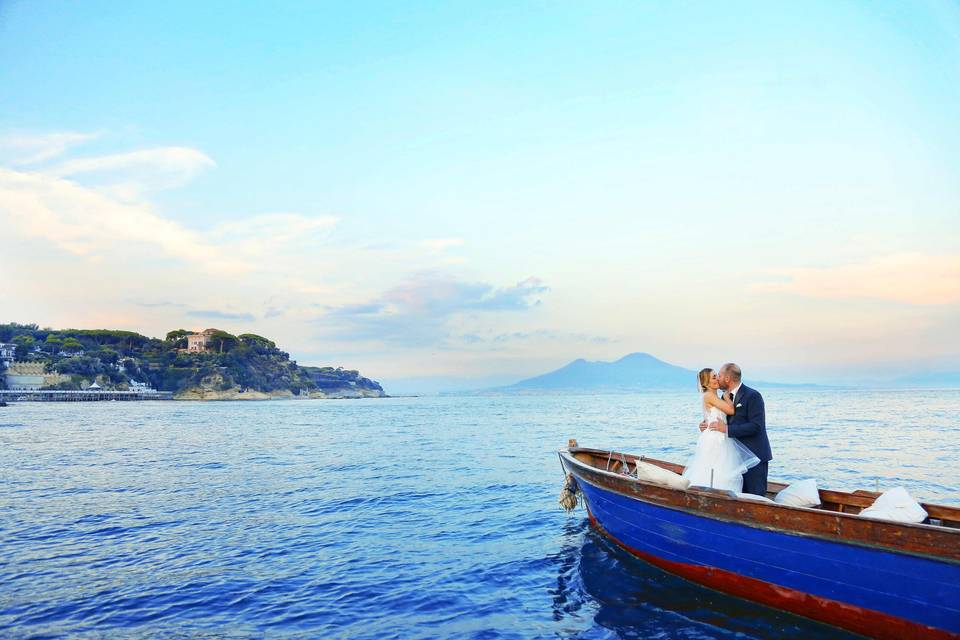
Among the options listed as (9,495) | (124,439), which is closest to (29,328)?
(124,439)

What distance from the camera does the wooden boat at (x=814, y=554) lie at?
6477mm

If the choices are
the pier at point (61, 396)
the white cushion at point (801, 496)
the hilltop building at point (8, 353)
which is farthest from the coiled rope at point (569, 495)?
the hilltop building at point (8, 353)

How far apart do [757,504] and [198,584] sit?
897cm

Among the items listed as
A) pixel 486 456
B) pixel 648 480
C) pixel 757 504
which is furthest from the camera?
pixel 486 456

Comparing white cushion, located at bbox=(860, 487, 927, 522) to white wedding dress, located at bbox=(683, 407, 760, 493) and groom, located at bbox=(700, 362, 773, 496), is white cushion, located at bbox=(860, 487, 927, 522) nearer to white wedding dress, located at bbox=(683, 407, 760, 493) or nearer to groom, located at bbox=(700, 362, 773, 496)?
groom, located at bbox=(700, 362, 773, 496)

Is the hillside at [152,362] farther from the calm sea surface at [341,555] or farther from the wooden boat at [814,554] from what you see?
the wooden boat at [814,554]

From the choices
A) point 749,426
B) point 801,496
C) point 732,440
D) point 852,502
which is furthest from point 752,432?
point 852,502

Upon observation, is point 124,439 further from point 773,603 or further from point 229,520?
point 773,603

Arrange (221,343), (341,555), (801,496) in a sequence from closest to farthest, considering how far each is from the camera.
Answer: (801,496) → (341,555) → (221,343)

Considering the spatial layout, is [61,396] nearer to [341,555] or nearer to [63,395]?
[63,395]

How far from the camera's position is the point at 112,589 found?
360 inches

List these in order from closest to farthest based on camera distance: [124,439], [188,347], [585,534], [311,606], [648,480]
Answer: [311,606] → [648,480] → [585,534] → [124,439] → [188,347]

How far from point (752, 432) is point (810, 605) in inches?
100

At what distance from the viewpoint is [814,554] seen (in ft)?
24.2
